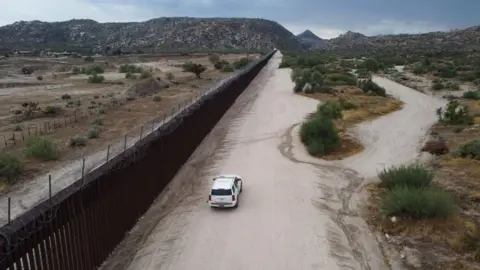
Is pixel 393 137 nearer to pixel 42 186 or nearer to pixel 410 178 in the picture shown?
pixel 410 178

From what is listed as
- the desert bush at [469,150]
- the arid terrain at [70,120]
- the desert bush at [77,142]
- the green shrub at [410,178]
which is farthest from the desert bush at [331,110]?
the desert bush at [77,142]

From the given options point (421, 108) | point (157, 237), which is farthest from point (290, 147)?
point (421, 108)

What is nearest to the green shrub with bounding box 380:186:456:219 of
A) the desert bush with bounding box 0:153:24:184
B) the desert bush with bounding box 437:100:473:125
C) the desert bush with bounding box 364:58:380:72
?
the desert bush with bounding box 0:153:24:184

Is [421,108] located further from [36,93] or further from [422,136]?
[36,93]

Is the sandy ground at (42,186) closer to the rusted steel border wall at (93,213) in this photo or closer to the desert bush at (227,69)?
the rusted steel border wall at (93,213)

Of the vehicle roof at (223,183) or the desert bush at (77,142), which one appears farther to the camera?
the desert bush at (77,142)

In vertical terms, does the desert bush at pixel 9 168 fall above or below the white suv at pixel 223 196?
below
